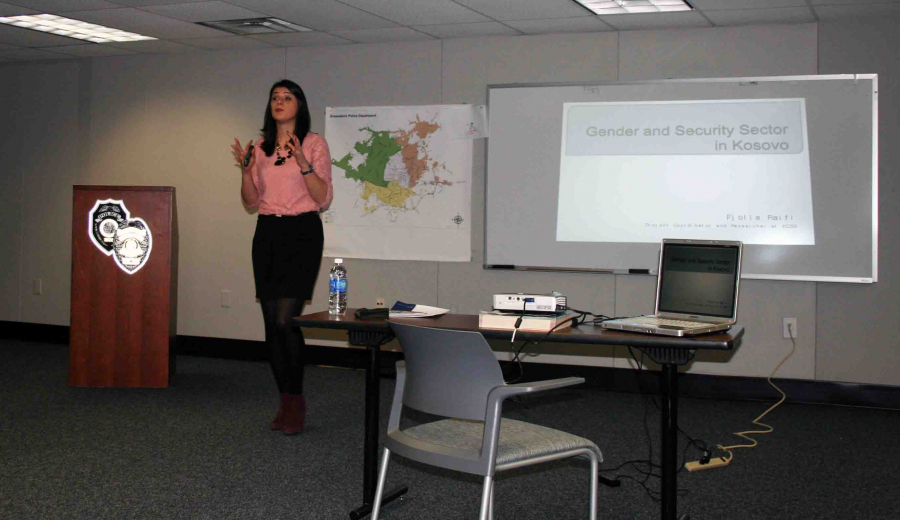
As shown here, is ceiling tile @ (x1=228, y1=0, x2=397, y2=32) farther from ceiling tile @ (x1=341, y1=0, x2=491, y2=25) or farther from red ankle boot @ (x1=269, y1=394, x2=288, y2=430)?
red ankle boot @ (x1=269, y1=394, x2=288, y2=430)

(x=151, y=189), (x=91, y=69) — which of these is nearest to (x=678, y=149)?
(x=151, y=189)

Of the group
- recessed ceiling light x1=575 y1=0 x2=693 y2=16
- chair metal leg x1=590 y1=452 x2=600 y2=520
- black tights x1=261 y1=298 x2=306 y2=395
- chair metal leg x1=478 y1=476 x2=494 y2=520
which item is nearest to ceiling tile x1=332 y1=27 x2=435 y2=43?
recessed ceiling light x1=575 y1=0 x2=693 y2=16

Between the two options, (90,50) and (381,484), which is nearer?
(381,484)

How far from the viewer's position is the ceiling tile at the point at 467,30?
5250mm

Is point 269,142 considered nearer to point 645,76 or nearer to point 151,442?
point 151,442

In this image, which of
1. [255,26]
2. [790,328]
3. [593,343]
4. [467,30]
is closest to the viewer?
[593,343]

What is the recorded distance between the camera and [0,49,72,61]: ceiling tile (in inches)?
260

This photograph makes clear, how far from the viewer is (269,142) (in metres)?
3.97

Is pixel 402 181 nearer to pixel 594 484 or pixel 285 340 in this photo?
pixel 285 340

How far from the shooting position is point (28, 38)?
6102 millimetres

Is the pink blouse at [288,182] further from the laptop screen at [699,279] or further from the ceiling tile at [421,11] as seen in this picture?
the laptop screen at [699,279]

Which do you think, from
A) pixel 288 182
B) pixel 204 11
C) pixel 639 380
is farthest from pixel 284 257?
pixel 639 380

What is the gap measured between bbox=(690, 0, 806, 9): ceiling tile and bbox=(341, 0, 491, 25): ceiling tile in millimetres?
1290

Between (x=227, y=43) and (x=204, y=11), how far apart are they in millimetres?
1011
